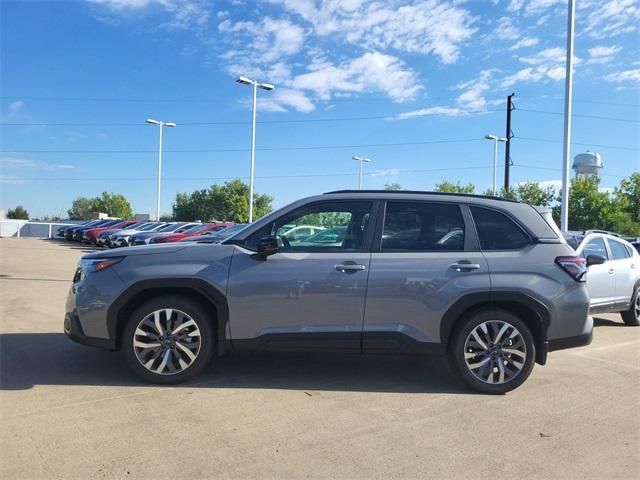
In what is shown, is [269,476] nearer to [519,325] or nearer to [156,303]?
[156,303]

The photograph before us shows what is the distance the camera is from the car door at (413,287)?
481 cm

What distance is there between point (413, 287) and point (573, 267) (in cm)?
156

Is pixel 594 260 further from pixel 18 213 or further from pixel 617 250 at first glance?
pixel 18 213

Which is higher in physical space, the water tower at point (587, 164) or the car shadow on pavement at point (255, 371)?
the water tower at point (587, 164)

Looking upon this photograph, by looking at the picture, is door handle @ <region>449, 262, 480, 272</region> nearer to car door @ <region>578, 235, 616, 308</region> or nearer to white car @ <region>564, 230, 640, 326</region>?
white car @ <region>564, 230, 640, 326</region>

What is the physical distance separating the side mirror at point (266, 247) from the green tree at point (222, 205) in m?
69.3

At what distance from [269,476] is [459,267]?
8.43 feet

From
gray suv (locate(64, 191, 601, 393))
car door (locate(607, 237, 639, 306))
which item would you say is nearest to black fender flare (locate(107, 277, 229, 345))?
gray suv (locate(64, 191, 601, 393))

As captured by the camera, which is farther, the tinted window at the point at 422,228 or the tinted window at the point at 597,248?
the tinted window at the point at 597,248

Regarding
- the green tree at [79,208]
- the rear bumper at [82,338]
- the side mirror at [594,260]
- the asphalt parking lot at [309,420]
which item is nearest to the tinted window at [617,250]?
the side mirror at [594,260]

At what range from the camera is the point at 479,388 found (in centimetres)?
493

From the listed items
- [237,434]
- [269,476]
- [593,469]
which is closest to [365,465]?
[269,476]

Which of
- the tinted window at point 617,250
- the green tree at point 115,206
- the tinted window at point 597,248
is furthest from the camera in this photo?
the green tree at point 115,206

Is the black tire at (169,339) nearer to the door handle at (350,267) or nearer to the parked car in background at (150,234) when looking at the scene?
the door handle at (350,267)
